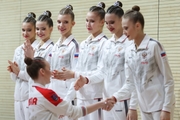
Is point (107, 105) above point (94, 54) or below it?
below

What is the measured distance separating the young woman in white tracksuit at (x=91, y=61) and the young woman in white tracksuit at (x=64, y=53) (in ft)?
0.28

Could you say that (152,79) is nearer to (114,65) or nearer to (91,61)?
(114,65)

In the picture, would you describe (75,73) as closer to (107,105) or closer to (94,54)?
(94,54)

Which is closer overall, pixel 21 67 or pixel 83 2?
pixel 21 67

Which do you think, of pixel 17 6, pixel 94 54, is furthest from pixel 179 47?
pixel 17 6

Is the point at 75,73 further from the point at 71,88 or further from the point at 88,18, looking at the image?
the point at 88,18

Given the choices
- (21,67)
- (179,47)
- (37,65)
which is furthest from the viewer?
(21,67)

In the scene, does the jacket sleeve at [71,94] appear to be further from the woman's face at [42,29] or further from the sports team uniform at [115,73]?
the woman's face at [42,29]

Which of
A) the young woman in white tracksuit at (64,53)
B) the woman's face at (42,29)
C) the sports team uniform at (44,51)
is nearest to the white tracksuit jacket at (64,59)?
the young woman in white tracksuit at (64,53)

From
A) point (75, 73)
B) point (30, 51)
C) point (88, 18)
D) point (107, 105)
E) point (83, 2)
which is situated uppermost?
point (83, 2)

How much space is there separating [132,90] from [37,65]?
78 centimetres

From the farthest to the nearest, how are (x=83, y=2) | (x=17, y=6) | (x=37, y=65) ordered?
(x=17, y=6)
(x=83, y=2)
(x=37, y=65)

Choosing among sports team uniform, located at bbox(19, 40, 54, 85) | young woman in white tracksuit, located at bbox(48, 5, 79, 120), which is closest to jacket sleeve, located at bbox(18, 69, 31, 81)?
sports team uniform, located at bbox(19, 40, 54, 85)

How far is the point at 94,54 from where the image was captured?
3176mm
